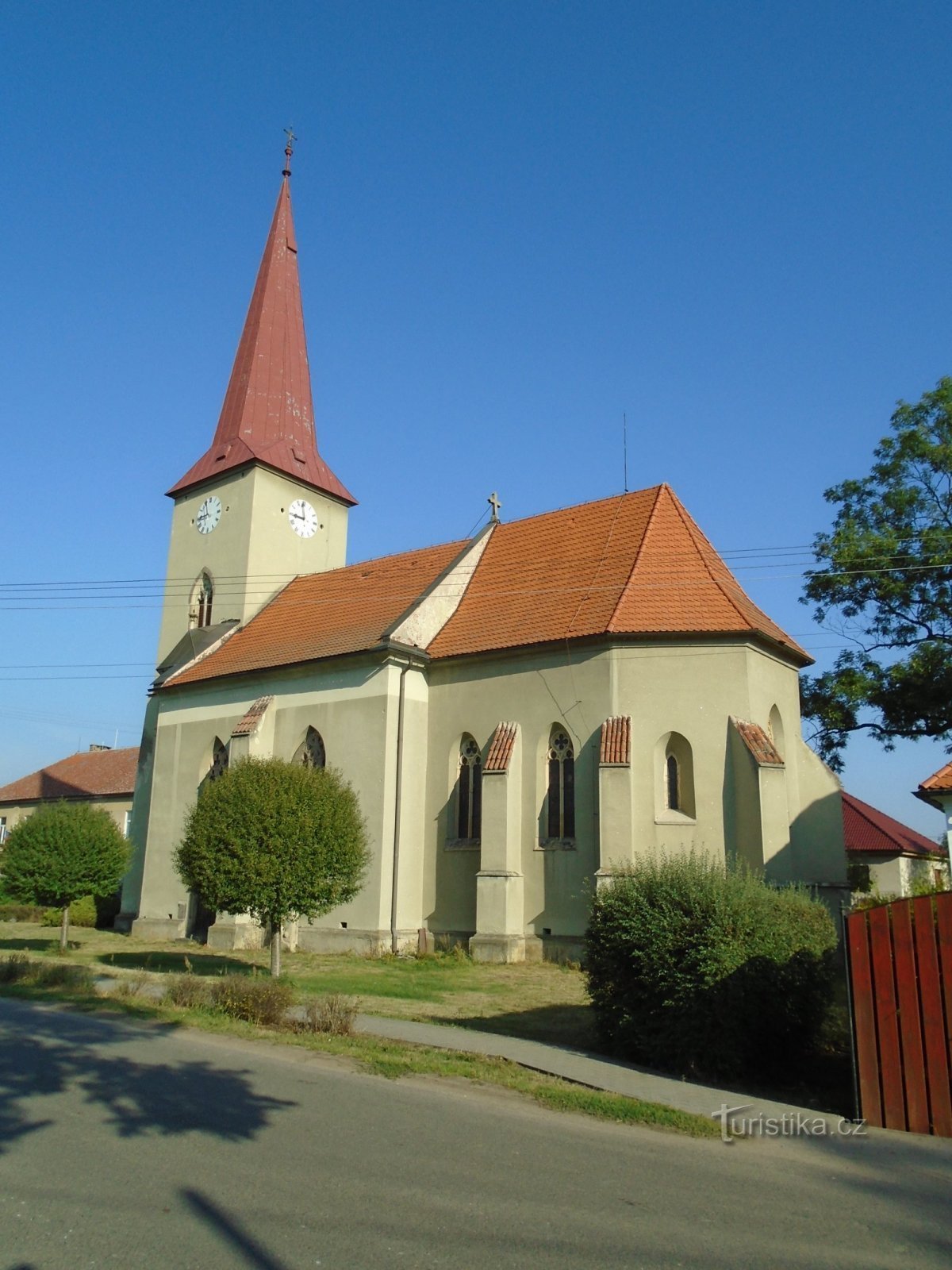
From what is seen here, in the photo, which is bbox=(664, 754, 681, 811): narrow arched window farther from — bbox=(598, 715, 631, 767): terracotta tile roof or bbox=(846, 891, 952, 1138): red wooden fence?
bbox=(846, 891, 952, 1138): red wooden fence

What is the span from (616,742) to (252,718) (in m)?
9.93

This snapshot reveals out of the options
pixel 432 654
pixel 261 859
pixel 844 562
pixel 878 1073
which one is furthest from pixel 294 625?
pixel 878 1073

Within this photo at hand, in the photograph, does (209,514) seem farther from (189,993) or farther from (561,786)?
(189,993)

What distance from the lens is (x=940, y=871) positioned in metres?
27.6

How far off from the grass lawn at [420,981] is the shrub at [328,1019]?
1521 mm

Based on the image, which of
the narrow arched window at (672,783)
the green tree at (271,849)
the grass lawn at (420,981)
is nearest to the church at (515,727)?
the narrow arched window at (672,783)

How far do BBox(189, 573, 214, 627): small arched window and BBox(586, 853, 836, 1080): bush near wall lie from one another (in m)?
22.8

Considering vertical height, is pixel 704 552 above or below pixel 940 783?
above

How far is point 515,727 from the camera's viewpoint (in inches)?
844

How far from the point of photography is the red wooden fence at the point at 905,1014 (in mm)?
7793

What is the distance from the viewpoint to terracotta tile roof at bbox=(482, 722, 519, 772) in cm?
2091

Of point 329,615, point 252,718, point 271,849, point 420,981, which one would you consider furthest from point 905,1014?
point 329,615

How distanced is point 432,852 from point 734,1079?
43.0 ft

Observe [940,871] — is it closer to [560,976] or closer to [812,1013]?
[560,976]
